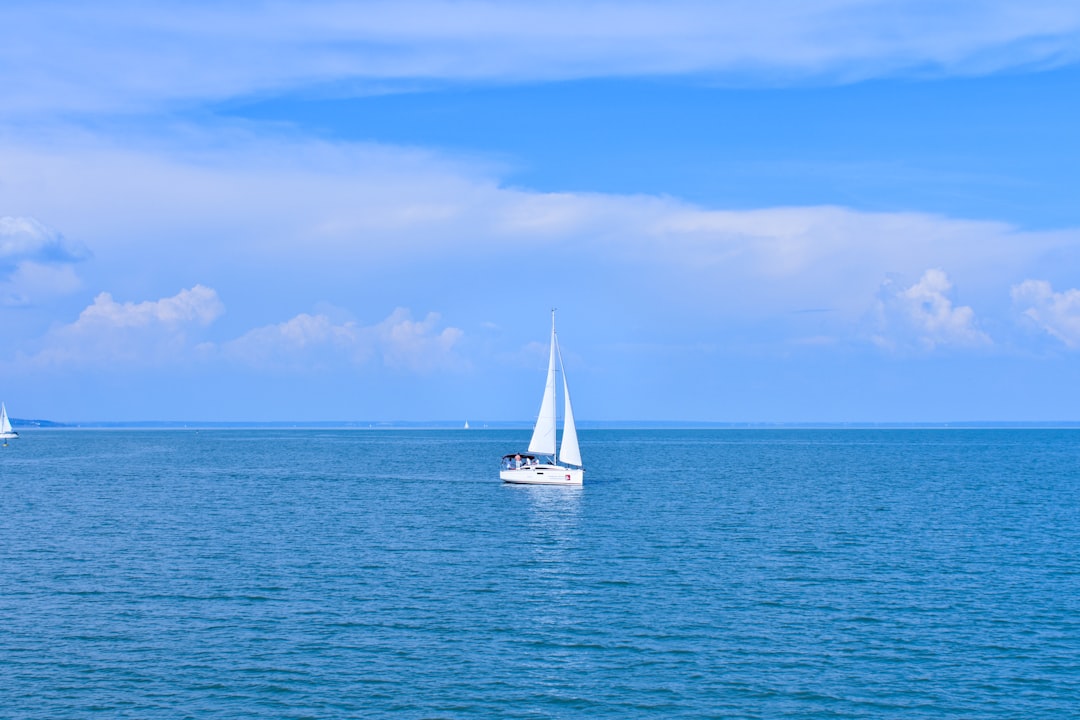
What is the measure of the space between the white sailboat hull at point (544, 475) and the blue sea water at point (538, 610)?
15.6m

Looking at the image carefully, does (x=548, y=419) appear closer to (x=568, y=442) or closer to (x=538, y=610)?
(x=568, y=442)

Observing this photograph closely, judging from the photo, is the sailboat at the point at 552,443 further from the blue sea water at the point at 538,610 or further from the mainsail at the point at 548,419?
the blue sea water at the point at 538,610

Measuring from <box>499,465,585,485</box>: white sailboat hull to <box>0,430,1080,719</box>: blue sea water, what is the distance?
15562 mm

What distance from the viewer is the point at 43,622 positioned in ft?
148

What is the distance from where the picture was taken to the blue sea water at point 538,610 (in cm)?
3559

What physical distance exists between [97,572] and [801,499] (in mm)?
71188

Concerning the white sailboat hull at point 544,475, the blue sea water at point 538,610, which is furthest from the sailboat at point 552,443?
the blue sea water at point 538,610

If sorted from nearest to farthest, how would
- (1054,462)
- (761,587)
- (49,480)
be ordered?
(761,587) < (49,480) < (1054,462)

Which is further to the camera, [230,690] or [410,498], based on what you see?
[410,498]

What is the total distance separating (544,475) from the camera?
113 meters

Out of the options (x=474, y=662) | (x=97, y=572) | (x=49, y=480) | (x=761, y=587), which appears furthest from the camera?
(x=49, y=480)

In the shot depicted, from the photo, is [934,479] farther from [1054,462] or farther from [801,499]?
[1054,462]

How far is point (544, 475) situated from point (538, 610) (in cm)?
6476

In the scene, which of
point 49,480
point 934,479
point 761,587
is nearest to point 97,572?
point 761,587
